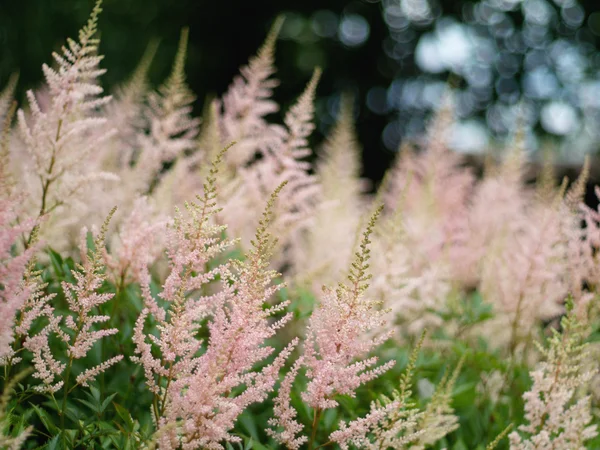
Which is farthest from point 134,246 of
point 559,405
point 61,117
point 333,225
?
point 333,225

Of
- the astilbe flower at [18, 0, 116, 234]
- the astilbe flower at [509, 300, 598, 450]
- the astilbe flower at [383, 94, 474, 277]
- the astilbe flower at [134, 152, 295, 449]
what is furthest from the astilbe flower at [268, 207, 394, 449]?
the astilbe flower at [383, 94, 474, 277]

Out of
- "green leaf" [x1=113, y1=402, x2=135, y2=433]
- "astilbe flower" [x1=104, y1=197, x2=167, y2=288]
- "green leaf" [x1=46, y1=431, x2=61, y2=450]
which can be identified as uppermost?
"astilbe flower" [x1=104, y1=197, x2=167, y2=288]

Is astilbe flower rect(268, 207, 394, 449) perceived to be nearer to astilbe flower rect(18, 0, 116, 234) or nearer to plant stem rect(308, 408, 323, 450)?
plant stem rect(308, 408, 323, 450)

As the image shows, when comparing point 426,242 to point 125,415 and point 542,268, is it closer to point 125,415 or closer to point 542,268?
point 542,268

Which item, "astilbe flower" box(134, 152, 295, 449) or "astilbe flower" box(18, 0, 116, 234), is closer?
"astilbe flower" box(134, 152, 295, 449)

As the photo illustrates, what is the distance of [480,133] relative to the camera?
53.9 feet

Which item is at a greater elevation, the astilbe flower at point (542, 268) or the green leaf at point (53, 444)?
the astilbe flower at point (542, 268)

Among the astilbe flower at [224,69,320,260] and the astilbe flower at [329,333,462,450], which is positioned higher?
the astilbe flower at [224,69,320,260]

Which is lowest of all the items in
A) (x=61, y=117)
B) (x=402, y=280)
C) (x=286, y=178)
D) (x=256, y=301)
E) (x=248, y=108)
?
(x=402, y=280)

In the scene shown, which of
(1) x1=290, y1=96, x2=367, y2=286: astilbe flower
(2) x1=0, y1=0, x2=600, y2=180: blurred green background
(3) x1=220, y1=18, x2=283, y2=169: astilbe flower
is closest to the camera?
(3) x1=220, y1=18, x2=283, y2=169: astilbe flower

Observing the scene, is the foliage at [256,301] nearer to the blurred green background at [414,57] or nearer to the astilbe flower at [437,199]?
the astilbe flower at [437,199]

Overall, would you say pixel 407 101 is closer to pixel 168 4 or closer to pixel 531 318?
pixel 168 4

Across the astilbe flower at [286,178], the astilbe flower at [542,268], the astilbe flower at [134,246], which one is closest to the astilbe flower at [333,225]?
the astilbe flower at [286,178]

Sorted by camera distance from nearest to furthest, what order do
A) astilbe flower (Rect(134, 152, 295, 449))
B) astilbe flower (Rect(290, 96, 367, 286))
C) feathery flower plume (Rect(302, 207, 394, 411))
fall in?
1. astilbe flower (Rect(134, 152, 295, 449))
2. feathery flower plume (Rect(302, 207, 394, 411))
3. astilbe flower (Rect(290, 96, 367, 286))
